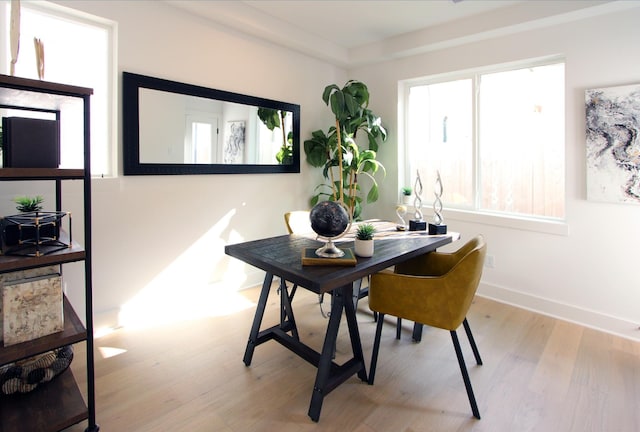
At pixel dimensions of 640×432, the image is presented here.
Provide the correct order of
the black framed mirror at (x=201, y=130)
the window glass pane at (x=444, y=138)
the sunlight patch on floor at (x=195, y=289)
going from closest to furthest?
the black framed mirror at (x=201, y=130)
the sunlight patch on floor at (x=195, y=289)
the window glass pane at (x=444, y=138)

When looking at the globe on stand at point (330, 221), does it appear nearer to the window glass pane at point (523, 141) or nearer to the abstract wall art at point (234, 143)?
the abstract wall art at point (234, 143)

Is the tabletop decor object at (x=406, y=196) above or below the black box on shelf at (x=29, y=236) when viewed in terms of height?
above

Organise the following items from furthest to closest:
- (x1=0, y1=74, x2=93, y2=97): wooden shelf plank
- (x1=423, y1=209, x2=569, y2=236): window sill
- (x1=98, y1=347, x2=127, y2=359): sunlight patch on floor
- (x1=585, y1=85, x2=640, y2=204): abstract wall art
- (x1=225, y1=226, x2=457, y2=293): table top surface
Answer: (x1=423, y1=209, x2=569, y2=236): window sill
(x1=585, y1=85, x2=640, y2=204): abstract wall art
(x1=98, y1=347, x2=127, y2=359): sunlight patch on floor
(x1=225, y1=226, x2=457, y2=293): table top surface
(x1=0, y1=74, x2=93, y2=97): wooden shelf plank

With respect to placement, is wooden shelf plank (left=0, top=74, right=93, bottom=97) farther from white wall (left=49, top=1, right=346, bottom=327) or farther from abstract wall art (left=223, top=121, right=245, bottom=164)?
abstract wall art (left=223, top=121, right=245, bottom=164)

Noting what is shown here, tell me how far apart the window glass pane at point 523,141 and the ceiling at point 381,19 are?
1.55 ft

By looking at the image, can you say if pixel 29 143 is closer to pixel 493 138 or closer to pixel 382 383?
pixel 382 383

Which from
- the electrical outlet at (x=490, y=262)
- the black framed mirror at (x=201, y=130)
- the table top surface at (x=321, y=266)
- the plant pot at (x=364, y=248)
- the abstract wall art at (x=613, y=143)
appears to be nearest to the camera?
the table top surface at (x=321, y=266)

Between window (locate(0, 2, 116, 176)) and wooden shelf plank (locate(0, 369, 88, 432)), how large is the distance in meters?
1.49

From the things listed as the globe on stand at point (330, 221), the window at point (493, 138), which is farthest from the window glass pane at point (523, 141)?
the globe on stand at point (330, 221)

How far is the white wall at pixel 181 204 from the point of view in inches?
104

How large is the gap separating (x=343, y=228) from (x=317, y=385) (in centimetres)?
78

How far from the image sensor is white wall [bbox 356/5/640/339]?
2.68 metres

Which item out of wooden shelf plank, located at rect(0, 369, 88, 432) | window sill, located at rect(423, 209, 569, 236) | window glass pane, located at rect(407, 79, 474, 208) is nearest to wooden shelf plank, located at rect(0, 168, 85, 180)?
wooden shelf plank, located at rect(0, 369, 88, 432)

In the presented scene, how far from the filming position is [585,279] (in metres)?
2.92
